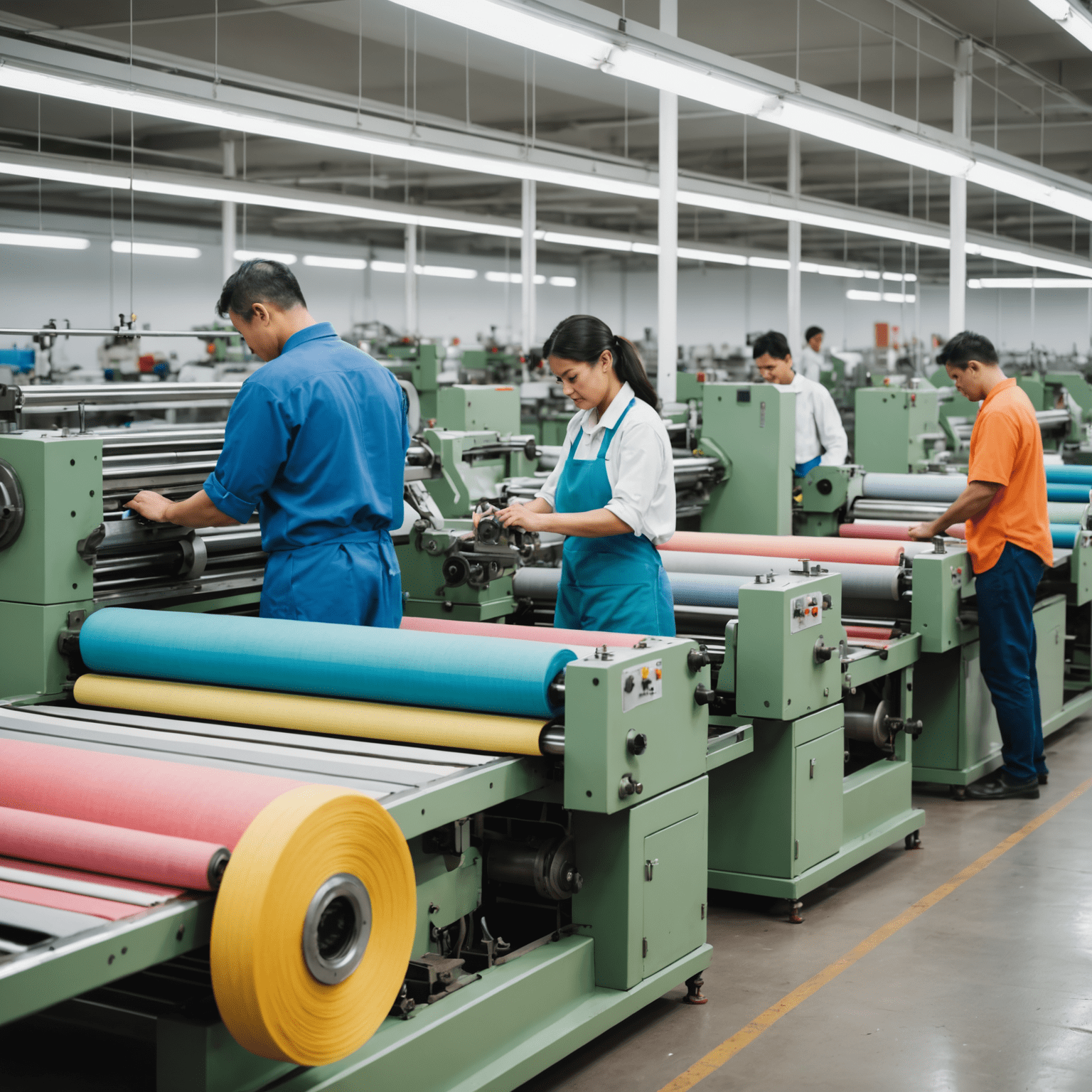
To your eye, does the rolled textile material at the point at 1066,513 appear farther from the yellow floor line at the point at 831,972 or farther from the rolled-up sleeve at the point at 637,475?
the rolled-up sleeve at the point at 637,475

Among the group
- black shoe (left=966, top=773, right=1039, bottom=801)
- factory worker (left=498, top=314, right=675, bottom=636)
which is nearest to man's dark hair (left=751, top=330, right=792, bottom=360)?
black shoe (left=966, top=773, right=1039, bottom=801)

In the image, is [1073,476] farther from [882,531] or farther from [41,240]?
[41,240]

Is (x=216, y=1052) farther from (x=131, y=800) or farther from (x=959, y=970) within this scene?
(x=959, y=970)

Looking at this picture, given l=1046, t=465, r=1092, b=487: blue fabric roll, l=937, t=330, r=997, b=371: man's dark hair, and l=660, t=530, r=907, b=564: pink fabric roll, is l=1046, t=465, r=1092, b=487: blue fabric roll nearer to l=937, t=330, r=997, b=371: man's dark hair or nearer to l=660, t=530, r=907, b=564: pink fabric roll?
l=937, t=330, r=997, b=371: man's dark hair

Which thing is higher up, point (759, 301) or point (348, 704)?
point (759, 301)

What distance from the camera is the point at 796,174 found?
13953 mm

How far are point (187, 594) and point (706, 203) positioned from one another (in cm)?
794

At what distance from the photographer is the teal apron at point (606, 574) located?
3277 mm

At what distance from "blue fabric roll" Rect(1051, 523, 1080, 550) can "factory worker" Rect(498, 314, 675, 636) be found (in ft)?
9.10

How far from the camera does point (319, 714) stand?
2.60 meters

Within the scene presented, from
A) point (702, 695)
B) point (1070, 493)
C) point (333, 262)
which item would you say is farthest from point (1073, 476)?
point (333, 262)

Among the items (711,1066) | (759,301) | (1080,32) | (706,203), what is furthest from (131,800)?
(759,301)

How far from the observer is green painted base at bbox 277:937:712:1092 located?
222cm

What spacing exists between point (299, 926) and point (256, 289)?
5.04 feet
